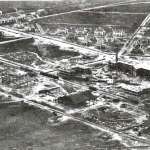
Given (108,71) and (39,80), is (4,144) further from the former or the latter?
(108,71)

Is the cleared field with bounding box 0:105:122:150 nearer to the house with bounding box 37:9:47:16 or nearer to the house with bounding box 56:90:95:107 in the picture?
the house with bounding box 56:90:95:107

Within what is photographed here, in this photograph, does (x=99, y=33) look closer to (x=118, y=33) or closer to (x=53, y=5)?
(x=118, y=33)

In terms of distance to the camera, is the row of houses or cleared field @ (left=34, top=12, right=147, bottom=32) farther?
cleared field @ (left=34, top=12, right=147, bottom=32)

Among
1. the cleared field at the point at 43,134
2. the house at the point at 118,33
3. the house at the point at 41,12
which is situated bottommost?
the cleared field at the point at 43,134

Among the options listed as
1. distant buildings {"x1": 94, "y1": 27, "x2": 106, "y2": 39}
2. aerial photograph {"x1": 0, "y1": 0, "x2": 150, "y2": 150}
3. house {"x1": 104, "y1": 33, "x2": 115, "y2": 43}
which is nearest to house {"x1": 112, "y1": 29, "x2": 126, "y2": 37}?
aerial photograph {"x1": 0, "y1": 0, "x2": 150, "y2": 150}

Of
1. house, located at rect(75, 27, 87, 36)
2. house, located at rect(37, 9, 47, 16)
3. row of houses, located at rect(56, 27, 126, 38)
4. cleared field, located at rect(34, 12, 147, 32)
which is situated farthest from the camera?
house, located at rect(37, 9, 47, 16)

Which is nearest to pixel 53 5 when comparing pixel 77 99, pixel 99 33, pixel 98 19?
pixel 98 19

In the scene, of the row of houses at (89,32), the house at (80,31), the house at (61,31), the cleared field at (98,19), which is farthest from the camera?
the cleared field at (98,19)

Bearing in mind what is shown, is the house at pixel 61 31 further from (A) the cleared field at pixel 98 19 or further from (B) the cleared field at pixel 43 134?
(B) the cleared field at pixel 43 134

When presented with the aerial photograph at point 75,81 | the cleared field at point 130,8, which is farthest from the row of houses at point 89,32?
the cleared field at point 130,8
